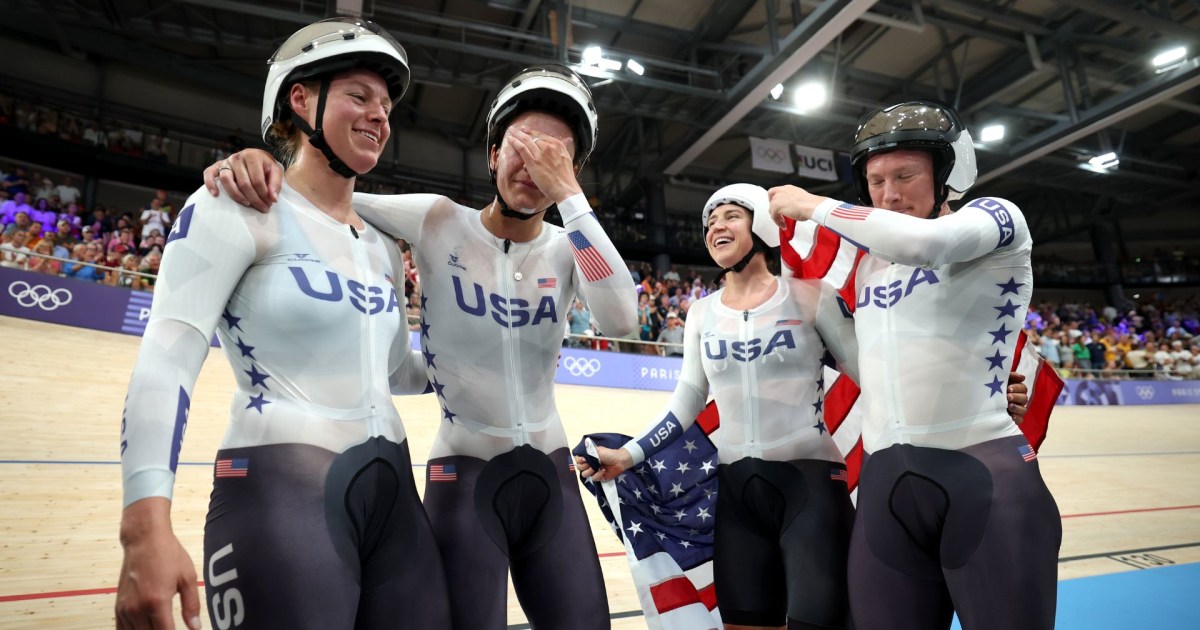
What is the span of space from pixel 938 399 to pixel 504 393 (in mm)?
1513

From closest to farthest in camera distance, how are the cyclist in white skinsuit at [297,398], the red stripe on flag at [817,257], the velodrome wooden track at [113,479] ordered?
the cyclist in white skinsuit at [297,398] < the red stripe on flag at [817,257] < the velodrome wooden track at [113,479]

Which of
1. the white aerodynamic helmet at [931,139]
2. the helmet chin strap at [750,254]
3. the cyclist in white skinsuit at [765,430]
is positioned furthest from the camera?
the helmet chin strap at [750,254]

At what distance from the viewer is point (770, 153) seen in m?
18.4

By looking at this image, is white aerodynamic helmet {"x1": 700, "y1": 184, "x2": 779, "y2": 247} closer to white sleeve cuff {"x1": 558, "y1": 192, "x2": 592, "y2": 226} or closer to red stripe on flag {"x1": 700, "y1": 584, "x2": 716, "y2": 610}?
white sleeve cuff {"x1": 558, "y1": 192, "x2": 592, "y2": 226}

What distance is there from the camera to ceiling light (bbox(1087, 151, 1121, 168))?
20172 millimetres

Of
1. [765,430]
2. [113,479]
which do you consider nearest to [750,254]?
[765,430]

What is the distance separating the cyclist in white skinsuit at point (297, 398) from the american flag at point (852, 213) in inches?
59.6

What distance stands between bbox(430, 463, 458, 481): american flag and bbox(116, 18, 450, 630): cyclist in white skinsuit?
0.84ft

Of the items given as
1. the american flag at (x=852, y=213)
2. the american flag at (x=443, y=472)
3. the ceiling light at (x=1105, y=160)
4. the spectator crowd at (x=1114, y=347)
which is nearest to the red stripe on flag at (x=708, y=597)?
A: the american flag at (x=443, y=472)

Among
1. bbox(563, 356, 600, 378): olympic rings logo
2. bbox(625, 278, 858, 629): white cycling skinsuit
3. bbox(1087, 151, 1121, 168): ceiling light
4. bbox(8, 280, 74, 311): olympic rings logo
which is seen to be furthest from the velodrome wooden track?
bbox(1087, 151, 1121, 168): ceiling light

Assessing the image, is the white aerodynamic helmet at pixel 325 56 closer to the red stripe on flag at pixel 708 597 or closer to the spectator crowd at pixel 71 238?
the red stripe on flag at pixel 708 597

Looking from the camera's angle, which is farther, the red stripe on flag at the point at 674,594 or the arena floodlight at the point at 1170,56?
the arena floodlight at the point at 1170,56

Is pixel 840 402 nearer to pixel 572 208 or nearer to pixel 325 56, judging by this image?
pixel 572 208

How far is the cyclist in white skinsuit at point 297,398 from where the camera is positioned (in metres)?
1.30
